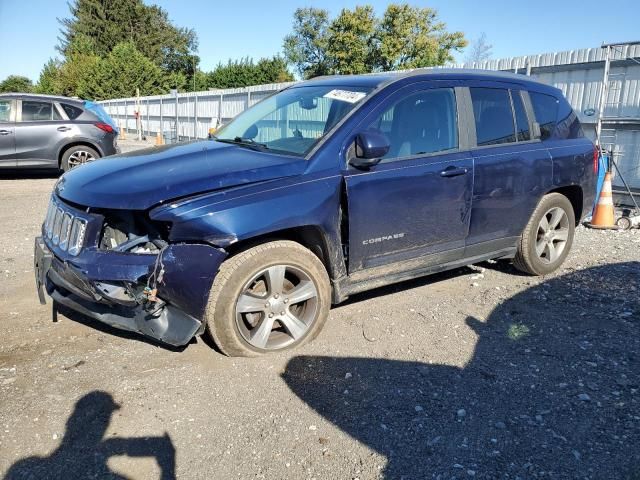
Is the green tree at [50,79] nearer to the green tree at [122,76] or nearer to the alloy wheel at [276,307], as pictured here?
the green tree at [122,76]

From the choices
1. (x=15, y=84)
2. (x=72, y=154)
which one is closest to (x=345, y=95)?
(x=72, y=154)

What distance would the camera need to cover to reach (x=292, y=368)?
11.4 feet

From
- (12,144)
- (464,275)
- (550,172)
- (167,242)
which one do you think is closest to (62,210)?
(167,242)

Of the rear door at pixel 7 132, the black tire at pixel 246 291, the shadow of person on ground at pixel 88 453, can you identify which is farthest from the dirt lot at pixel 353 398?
the rear door at pixel 7 132

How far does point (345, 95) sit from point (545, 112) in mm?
2173

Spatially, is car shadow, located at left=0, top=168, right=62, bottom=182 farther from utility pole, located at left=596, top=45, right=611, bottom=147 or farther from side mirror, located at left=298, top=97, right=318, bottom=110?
utility pole, located at left=596, top=45, right=611, bottom=147

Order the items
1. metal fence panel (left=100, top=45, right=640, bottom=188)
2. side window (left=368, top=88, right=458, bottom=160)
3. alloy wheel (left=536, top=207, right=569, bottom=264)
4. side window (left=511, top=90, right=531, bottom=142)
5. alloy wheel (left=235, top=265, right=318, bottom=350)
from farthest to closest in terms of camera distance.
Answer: metal fence panel (left=100, top=45, right=640, bottom=188) < alloy wheel (left=536, top=207, right=569, bottom=264) < side window (left=511, top=90, right=531, bottom=142) < side window (left=368, top=88, right=458, bottom=160) < alloy wheel (left=235, top=265, right=318, bottom=350)

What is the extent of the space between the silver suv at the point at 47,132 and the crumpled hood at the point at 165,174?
311 inches

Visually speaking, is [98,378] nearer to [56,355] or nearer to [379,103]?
[56,355]

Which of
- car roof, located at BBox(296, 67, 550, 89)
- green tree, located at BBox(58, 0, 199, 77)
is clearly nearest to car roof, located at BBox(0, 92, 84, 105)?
car roof, located at BBox(296, 67, 550, 89)

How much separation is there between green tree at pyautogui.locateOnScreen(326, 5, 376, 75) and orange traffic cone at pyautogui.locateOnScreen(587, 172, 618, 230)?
41849mm

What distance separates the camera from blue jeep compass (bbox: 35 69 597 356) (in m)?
3.18

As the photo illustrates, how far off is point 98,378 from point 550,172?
160 inches

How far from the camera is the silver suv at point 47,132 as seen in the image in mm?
10664
